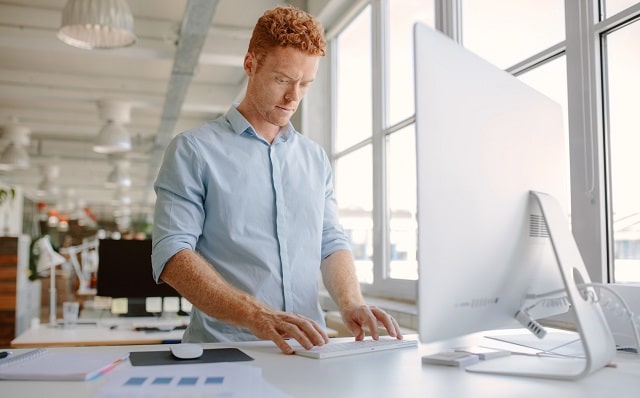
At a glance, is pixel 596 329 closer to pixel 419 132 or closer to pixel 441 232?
pixel 441 232

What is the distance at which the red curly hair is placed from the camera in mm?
1567

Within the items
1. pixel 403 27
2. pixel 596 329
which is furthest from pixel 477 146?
pixel 403 27

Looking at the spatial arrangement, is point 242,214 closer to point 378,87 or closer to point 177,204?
point 177,204

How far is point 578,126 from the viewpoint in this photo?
2309 millimetres

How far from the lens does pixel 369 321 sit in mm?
1369

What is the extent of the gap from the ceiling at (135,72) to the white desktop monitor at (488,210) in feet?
13.4

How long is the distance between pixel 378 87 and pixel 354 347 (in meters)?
3.48

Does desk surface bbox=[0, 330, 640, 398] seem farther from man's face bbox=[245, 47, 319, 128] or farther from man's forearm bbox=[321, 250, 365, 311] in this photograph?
man's face bbox=[245, 47, 319, 128]

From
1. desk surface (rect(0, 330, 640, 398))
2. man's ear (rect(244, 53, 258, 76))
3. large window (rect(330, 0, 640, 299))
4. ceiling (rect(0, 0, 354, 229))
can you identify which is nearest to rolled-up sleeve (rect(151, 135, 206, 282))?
man's ear (rect(244, 53, 258, 76))

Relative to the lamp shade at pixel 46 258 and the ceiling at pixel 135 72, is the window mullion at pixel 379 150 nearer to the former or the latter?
the ceiling at pixel 135 72

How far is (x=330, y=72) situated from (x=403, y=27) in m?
1.39

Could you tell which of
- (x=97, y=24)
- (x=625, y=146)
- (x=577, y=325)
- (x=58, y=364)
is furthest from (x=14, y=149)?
(x=577, y=325)

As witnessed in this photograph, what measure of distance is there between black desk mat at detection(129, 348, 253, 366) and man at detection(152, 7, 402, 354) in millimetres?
173

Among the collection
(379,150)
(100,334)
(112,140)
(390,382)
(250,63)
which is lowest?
(100,334)
